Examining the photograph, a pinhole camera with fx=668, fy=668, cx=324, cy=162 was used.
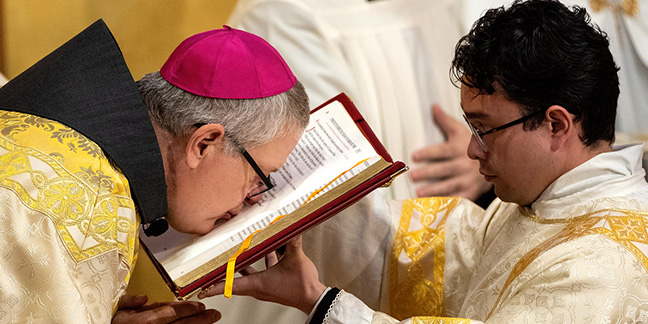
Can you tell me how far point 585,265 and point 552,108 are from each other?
1.55ft

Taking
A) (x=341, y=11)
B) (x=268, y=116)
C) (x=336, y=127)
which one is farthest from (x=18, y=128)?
(x=341, y=11)

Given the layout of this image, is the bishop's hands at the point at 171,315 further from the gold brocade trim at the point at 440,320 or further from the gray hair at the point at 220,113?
the gold brocade trim at the point at 440,320

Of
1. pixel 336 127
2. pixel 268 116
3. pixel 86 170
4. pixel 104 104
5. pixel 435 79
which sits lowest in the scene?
pixel 435 79

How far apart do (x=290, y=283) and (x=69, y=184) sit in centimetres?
79

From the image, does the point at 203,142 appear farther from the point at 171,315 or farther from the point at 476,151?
the point at 476,151

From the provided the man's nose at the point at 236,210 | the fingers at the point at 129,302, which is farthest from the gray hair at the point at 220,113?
the fingers at the point at 129,302

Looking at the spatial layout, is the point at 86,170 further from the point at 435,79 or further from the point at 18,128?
the point at 435,79

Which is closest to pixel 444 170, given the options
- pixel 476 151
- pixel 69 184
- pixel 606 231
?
pixel 476 151

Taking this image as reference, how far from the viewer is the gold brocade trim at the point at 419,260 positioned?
7.91 feet

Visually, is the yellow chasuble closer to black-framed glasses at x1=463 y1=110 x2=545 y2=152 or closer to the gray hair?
the gray hair

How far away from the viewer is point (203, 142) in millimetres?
1802

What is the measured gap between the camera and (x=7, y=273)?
4.81ft

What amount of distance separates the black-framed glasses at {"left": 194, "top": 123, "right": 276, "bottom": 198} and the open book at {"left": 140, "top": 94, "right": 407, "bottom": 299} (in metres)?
0.05

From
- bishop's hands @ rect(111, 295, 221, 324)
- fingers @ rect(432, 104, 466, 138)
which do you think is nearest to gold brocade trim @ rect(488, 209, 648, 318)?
bishop's hands @ rect(111, 295, 221, 324)
